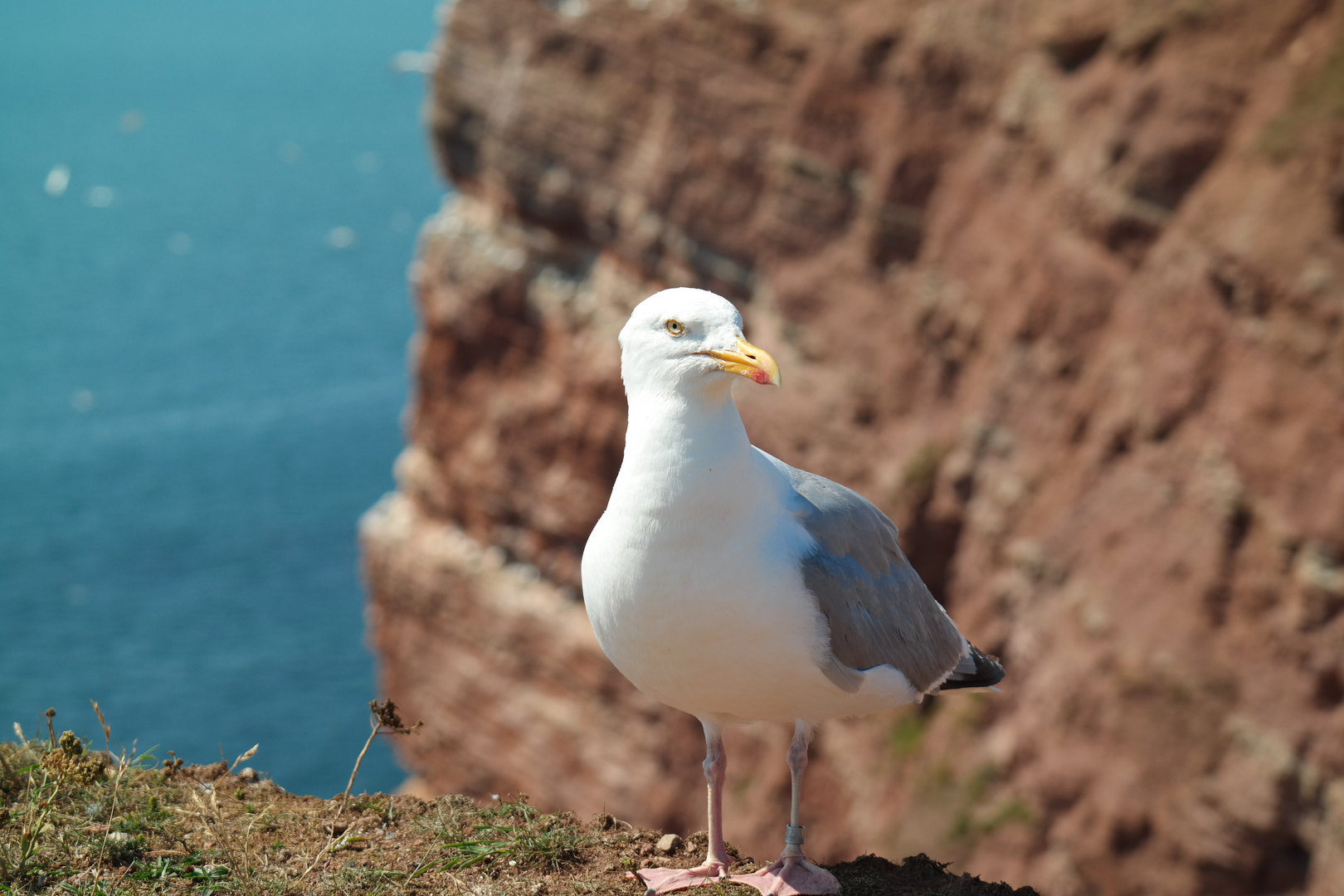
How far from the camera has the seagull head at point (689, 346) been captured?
4492 millimetres

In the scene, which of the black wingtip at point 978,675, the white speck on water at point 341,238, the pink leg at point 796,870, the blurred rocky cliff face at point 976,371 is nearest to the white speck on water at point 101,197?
the white speck on water at point 341,238

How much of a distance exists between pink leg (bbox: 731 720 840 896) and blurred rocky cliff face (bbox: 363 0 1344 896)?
8142 millimetres

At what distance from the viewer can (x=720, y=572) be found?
15.1 feet

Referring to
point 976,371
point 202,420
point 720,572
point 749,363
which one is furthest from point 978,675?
point 202,420

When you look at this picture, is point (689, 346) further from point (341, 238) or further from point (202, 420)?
point (341, 238)

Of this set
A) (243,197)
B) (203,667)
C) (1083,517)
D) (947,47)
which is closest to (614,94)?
(947,47)

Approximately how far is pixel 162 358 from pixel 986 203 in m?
50.7

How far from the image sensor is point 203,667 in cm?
3562

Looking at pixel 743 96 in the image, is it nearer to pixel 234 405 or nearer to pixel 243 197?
pixel 234 405

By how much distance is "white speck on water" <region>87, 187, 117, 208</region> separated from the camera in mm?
80938

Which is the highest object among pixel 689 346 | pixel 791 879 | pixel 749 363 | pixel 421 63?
pixel 421 63

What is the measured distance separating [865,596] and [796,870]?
1124mm

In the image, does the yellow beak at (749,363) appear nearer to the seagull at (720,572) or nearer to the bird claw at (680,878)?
the seagull at (720,572)

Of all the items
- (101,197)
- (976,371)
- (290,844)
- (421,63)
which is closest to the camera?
(290,844)
